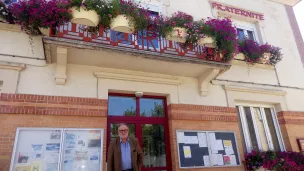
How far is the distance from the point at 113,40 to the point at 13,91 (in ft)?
8.44

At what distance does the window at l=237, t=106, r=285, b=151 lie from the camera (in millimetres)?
6629

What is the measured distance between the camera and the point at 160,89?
19.7 ft

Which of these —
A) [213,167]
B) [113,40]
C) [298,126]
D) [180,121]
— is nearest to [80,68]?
[113,40]

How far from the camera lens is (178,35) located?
578cm

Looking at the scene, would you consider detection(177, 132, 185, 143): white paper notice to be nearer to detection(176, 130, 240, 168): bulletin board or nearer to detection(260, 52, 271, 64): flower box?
detection(176, 130, 240, 168): bulletin board

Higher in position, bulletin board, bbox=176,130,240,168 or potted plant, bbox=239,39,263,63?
potted plant, bbox=239,39,263,63

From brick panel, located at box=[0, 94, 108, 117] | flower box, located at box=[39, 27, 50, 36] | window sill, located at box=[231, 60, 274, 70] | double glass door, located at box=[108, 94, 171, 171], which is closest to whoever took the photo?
brick panel, located at box=[0, 94, 108, 117]

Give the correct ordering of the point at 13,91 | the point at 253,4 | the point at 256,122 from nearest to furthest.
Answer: the point at 13,91, the point at 256,122, the point at 253,4

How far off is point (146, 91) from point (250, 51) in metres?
3.83

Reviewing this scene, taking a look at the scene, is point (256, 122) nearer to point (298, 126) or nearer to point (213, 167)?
point (298, 126)

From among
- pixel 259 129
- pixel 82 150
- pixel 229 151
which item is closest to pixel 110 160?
pixel 82 150

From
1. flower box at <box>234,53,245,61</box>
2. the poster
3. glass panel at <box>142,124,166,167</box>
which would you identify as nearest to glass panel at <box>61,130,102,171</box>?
glass panel at <box>142,124,166,167</box>

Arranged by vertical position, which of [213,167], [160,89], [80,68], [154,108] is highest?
[80,68]

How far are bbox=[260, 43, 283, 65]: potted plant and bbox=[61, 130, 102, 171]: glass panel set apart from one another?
588cm
